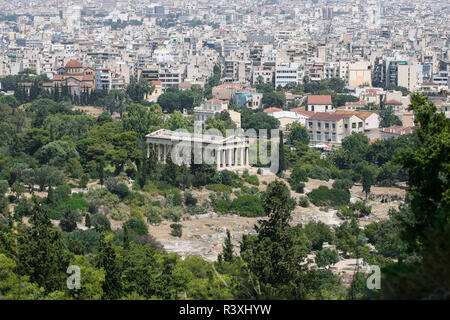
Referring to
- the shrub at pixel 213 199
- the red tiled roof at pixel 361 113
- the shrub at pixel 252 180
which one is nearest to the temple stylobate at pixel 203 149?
the shrub at pixel 252 180

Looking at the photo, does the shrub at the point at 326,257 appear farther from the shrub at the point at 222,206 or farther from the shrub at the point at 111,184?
the shrub at the point at 111,184

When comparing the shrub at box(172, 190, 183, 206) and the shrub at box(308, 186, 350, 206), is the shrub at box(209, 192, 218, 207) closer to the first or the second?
the shrub at box(172, 190, 183, 206)

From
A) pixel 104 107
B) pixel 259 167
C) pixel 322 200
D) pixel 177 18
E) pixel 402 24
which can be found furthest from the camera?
pixel 177 18

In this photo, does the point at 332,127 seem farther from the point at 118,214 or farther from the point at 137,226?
the point at 137,226

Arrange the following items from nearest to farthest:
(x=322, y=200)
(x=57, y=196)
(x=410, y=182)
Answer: (x=410, y=182) < (x=57, y=196) < (x=322, y=200)
